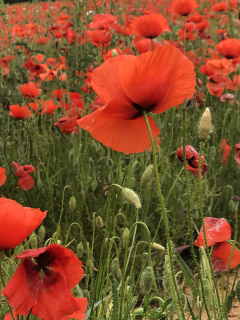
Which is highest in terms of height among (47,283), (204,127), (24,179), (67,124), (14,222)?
(204,127)

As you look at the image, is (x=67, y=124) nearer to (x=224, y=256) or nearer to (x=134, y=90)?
(x=224, y=256)

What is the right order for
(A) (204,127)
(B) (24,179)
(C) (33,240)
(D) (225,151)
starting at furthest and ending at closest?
(D) (225,151) < (B) (24,179) < (C) (33,240) < (A) (204,127)

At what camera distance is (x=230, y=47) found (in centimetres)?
247

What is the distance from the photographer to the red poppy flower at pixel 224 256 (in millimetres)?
1060

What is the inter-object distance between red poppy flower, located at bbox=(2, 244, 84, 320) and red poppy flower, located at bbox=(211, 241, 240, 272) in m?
0.49

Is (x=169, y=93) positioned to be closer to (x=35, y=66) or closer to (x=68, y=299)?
(x=68, y=299)

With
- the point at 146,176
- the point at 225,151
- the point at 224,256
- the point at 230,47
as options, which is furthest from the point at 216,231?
the point at 230,47

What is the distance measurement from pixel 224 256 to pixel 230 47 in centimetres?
175

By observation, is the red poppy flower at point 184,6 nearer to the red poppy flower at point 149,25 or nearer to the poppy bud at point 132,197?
the red poppy flower at point 149,25

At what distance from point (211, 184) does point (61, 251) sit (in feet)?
5.61

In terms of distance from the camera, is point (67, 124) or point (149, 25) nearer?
point (67, 124)

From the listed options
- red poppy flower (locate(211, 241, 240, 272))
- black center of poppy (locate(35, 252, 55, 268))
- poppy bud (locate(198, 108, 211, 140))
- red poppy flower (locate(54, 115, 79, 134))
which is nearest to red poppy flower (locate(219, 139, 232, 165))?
red poppy flower (locate(54, 115, 79, 134))

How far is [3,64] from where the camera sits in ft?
10.9

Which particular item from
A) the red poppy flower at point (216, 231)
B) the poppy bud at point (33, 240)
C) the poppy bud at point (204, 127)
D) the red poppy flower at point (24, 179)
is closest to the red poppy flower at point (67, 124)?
the red poppy flower at point (24, 179)
